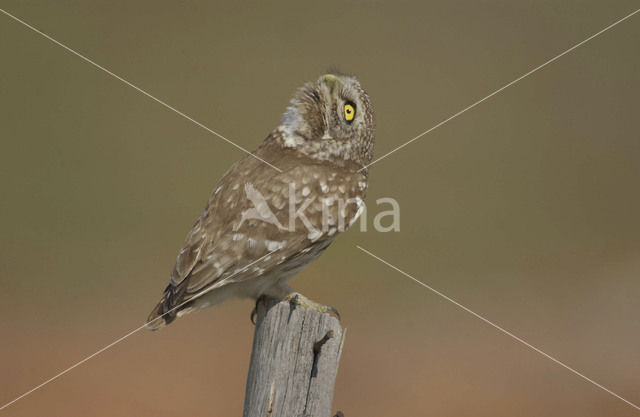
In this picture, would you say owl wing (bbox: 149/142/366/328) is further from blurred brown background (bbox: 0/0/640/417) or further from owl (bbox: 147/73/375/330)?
blurred brown background (bbox: 0/0/640/417)

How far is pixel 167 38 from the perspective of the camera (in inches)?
663

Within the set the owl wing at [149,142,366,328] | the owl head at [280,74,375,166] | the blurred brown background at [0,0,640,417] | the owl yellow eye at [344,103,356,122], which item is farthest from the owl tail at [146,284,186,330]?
the blurred brown background at [0,0,640,417]

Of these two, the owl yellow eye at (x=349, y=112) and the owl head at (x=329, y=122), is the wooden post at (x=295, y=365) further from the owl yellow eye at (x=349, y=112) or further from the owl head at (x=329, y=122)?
the owl yellow eye at (x=349, y=112)

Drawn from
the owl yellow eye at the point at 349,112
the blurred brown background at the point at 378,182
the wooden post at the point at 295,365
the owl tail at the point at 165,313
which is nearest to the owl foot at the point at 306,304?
the wooden post at the point at 295,365

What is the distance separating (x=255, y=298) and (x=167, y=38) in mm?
14189

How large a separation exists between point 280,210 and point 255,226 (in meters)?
0.18

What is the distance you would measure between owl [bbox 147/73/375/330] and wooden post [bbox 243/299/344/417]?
45cm

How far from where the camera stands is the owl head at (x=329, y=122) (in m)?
4.25

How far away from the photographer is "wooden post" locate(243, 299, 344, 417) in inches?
118

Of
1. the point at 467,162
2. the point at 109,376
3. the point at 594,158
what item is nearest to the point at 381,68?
the point at 467,162

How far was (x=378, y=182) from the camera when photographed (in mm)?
12836

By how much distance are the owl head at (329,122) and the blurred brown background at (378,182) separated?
468cm

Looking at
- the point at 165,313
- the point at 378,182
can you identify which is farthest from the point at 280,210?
the point at 378,182

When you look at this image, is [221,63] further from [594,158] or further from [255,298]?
[255,298]
